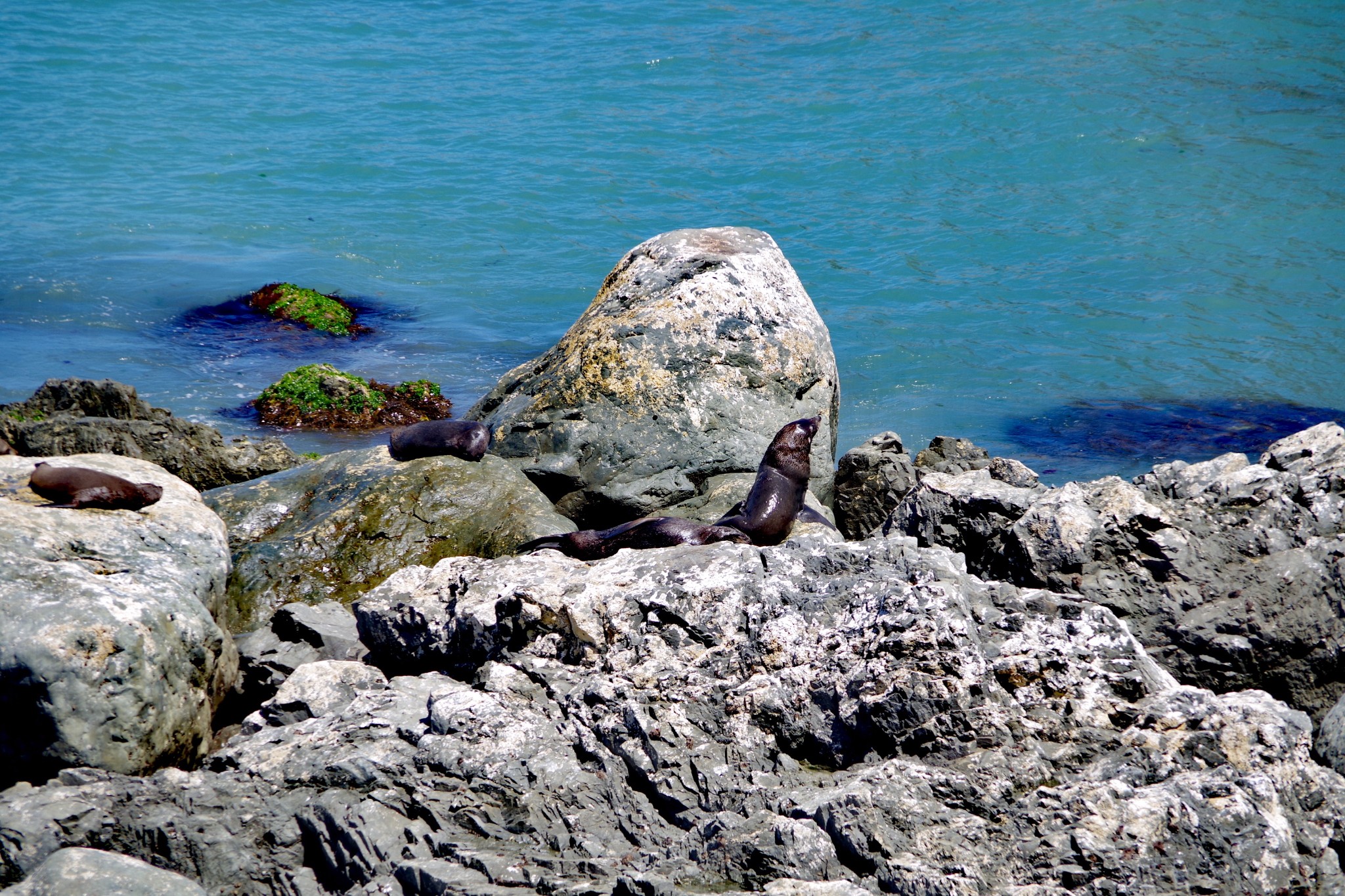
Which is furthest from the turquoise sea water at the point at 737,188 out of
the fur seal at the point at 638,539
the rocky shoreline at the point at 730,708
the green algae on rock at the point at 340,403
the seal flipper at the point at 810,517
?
the rocky shoreline at the point at 730,708

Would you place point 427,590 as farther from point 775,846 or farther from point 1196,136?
point 1196,136

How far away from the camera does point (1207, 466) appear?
6.38 meters

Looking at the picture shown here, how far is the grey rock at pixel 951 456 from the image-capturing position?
375 inches

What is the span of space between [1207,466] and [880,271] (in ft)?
45.2

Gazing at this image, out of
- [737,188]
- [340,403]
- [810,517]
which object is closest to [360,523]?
[810,517]

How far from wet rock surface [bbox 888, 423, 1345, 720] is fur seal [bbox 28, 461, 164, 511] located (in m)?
4.46

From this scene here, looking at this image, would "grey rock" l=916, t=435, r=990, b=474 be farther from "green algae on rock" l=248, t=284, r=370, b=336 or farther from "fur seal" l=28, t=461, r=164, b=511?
"green algae on rock" l=248, t=284, r=370, b=336

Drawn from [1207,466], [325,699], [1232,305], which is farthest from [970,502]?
[1232,305]

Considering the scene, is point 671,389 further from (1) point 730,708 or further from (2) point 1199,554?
(1) point 730,708

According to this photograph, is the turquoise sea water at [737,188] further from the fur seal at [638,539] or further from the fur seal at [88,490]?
the fur seal at [88,490]

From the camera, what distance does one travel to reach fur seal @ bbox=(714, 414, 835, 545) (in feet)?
24.7

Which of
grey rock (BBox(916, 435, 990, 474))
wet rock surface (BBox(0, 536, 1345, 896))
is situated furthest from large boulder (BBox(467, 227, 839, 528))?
wet rock surface (BBox(0, 536, 1345, 896))

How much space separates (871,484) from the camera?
8.88 metres

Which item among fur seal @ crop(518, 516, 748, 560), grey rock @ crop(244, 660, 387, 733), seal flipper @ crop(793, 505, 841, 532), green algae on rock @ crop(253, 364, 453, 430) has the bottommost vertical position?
green algae on rock @ crop(253, 364, 453, 430)
